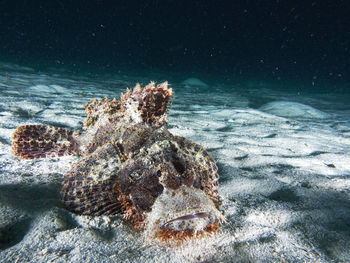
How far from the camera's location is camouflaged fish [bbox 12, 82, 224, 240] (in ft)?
4.57

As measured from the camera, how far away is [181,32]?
7862 cm

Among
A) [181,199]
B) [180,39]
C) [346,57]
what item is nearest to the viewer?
[181,199]

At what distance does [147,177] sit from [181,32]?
86547 mm

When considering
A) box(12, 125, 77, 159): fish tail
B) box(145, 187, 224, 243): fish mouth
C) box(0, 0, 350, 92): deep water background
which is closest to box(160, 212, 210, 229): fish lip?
box(145, 187, 224, 243): fish mouth

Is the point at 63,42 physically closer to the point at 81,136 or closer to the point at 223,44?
the point at 223,44

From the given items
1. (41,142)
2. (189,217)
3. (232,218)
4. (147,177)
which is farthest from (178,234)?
(41,142)

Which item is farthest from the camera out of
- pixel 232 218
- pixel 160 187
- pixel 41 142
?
pixel 41 142

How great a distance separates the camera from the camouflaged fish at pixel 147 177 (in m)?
1.39

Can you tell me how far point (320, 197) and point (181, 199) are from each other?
5.91 ft

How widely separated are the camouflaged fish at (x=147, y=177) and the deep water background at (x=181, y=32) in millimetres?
56485

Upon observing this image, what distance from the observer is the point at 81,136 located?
9.77ft

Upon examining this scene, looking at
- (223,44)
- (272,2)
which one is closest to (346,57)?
(223,44)

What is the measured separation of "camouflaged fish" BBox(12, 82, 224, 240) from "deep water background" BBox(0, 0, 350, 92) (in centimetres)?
5648

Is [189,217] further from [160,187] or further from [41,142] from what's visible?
[41,142]
